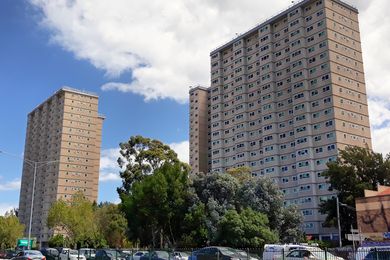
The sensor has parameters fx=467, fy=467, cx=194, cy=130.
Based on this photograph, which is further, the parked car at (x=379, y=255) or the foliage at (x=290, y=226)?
the foliage at (x=290, y=226)

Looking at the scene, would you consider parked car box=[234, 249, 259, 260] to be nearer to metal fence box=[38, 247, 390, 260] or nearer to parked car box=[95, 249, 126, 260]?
metal fence box=[38, 247, 390, 260]

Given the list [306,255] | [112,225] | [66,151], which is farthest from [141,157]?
[66,151]

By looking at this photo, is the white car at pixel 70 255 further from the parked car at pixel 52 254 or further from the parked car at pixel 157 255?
the parked car at pixel 157 255

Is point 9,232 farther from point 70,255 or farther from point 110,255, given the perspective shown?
point 110,255

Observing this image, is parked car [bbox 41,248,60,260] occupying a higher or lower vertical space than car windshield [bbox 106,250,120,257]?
lower

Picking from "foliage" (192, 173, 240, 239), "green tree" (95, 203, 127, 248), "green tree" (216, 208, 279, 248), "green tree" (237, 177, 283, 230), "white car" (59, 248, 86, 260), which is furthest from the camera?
"green tree" (95, 203, 127, 248)

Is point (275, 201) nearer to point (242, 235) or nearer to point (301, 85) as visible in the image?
point (242, 235)

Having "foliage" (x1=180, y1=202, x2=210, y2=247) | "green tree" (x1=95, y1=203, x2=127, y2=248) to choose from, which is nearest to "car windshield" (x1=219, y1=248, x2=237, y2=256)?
"foliage" (x1=180, y1=202, x2=210, y2=247)

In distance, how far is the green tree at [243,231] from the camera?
4097cm

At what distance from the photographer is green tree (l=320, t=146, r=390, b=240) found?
70250 mm

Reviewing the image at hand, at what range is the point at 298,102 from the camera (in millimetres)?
106562

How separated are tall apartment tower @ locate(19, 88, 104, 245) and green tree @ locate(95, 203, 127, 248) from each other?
5062 cm

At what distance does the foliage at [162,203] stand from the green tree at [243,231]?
608 centimetres

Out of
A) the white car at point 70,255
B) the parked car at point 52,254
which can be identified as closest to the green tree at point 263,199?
the white car at point 70,255
